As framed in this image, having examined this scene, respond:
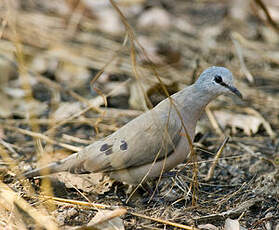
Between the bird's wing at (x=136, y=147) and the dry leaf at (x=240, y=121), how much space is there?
1.28 meters

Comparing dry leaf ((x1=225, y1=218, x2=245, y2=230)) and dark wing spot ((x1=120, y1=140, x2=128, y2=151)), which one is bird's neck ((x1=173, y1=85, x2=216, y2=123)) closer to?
dark wing spot ((x1=120, y1=140, x2=128, y2=151))

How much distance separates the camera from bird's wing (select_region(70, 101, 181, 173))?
265 centimetres

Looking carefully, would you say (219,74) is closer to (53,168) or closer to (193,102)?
(193,102)

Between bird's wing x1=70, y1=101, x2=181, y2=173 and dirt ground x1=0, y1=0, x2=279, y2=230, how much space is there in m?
0.19

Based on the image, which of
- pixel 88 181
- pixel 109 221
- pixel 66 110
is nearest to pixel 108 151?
pixel 88 181

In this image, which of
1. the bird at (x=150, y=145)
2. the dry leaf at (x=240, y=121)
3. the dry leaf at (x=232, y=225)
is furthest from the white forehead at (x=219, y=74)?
the dry leaf at (x=240, y=121)

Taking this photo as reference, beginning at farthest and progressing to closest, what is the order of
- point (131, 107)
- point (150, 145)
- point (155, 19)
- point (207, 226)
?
point (155, 19), point (131, 107), point (150, 145), point (207, 226)

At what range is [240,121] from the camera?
12.6 feet

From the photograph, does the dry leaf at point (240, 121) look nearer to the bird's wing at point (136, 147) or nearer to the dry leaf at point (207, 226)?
the bird's wing at point (136, 147)

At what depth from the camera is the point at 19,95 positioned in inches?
171

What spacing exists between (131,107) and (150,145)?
1540mm

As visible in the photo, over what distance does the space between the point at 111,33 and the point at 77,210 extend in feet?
13.0

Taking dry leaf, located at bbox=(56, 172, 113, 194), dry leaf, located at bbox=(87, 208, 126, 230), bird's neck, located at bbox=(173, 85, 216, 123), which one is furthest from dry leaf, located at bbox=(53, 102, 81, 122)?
dry leaf, located at bbox=(87, 208, 126, 230)

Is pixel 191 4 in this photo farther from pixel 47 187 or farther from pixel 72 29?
pixel 47 187
